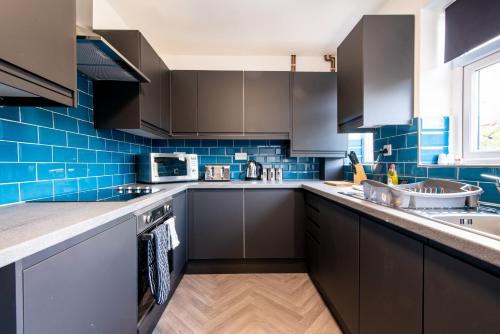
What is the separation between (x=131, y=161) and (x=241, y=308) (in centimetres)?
161

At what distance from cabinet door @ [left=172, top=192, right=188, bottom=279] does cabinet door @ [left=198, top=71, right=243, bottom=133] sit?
2.62ft

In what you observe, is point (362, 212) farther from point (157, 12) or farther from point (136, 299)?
point (157, 12)

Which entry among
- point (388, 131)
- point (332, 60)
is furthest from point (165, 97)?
point (388, 131)

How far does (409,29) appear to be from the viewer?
1.56 meters

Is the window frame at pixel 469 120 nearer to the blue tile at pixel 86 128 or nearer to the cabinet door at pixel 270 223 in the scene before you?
the cabinet door at pixel 270 223

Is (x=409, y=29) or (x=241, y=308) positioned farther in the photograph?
(x=241, y=308)

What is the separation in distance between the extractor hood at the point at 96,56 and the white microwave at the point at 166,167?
0.72 m

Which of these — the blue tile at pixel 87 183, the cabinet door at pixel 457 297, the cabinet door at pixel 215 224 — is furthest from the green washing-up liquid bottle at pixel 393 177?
the blue tile at pixel 87 183

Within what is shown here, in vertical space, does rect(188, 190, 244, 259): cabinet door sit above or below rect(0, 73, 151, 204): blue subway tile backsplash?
below

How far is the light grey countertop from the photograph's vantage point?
55 cm

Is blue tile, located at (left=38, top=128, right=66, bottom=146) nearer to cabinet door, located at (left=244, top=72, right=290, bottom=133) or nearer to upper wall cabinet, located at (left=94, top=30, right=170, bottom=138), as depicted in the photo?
upper wall cabinet, located at (left=94, top=30, right=170, bottom=138)

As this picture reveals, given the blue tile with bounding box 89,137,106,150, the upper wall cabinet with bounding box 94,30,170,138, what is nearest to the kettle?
the upper wall cabinet with bounding box 94,30,170,138

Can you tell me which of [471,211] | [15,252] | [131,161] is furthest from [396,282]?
[131,161]

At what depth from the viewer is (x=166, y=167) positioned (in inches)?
87.3
